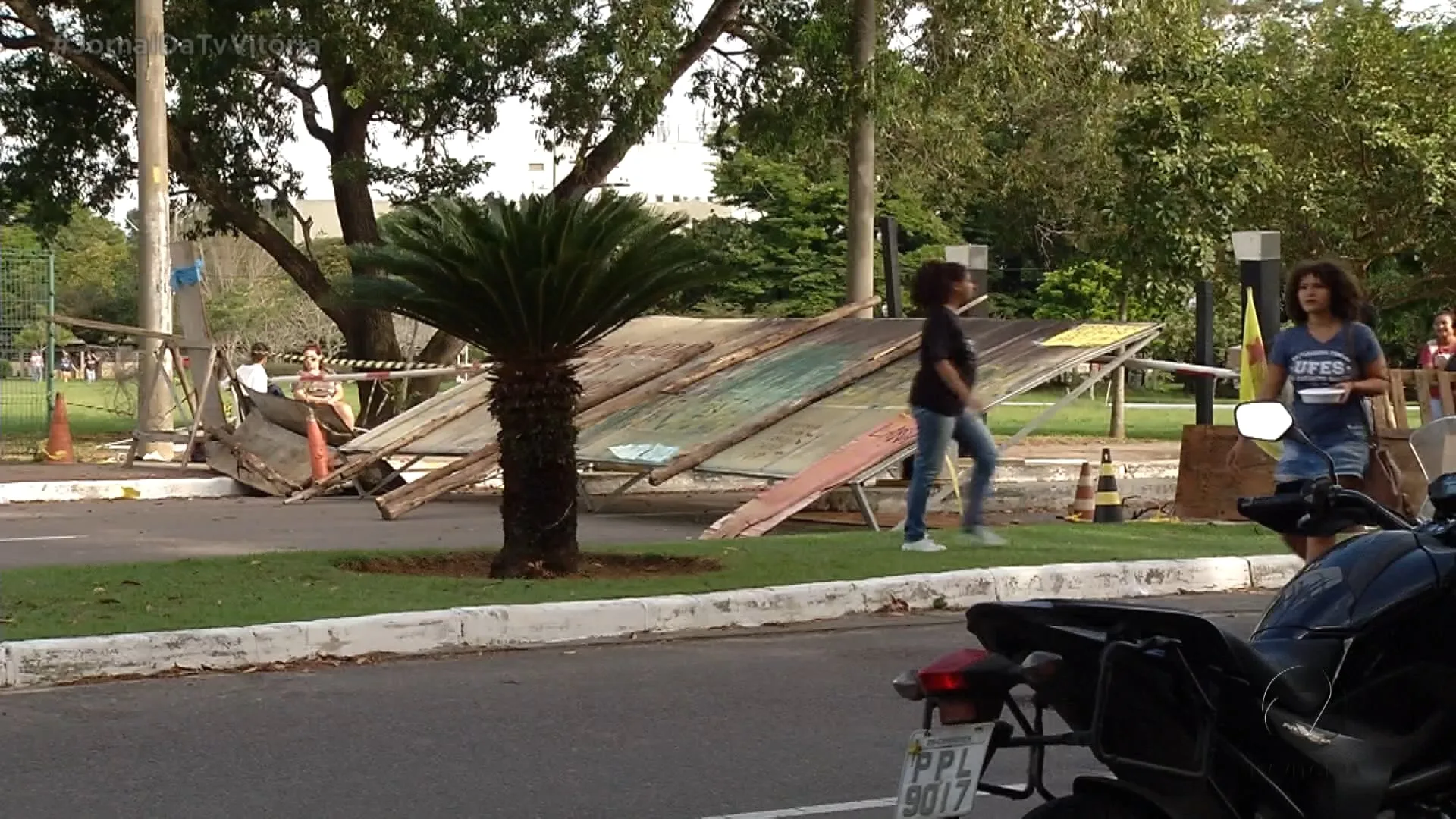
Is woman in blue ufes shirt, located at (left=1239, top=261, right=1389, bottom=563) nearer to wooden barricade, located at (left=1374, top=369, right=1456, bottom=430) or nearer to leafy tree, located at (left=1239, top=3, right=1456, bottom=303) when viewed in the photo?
wooden barricade, located at (left=1374, top=369, right=1456, bottom=430)

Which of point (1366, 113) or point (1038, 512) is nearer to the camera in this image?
point (1038, 512)

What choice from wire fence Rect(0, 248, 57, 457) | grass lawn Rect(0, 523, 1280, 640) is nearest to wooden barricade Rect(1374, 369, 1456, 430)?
grass lawn Rect(0, 523, 1280, 640)

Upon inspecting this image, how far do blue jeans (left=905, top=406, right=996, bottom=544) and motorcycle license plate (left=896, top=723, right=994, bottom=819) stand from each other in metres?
7.29

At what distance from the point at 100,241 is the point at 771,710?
75035mm

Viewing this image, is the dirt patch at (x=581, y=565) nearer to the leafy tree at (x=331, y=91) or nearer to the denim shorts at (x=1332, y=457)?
the denim shorts at (x=1332, y=457)

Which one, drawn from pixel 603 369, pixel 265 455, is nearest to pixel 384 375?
pixel 265 455

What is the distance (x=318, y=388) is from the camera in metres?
20.9

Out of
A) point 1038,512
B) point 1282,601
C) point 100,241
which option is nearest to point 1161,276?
point 1038,512

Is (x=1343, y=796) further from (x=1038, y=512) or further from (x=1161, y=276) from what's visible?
(x=1161, y=276)

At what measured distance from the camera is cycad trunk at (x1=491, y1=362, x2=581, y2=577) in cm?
1070

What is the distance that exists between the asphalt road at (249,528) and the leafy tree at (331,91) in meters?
4.92

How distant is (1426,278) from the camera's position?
2780 cm

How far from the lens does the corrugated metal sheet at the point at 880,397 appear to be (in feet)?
47.0

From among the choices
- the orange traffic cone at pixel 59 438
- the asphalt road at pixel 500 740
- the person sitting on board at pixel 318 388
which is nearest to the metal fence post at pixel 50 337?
the orange traffic cone at pixel 59 438
